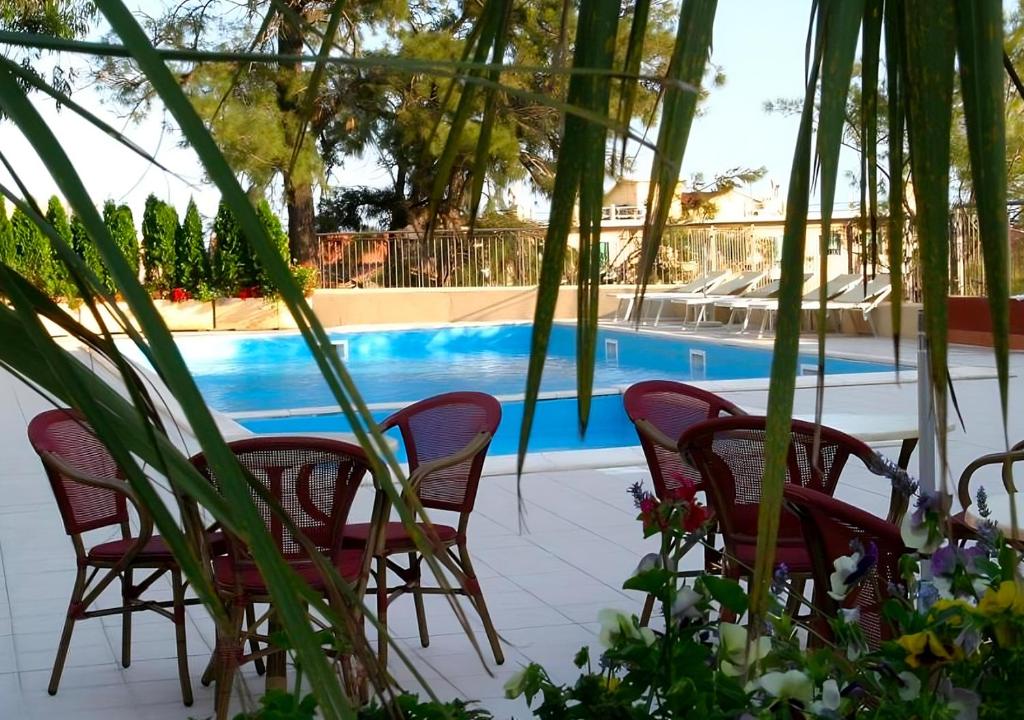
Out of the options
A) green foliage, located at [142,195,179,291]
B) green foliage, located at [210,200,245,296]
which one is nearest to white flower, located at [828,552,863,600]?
green foliage, located at [210,200,245,296]

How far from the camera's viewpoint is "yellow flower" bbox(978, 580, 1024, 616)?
102 cm

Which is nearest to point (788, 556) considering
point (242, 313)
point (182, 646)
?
point (182, 646)

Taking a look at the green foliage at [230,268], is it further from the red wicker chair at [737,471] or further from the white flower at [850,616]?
the white flower at [850,616]

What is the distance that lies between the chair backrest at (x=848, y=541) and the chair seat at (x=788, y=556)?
1.97ft

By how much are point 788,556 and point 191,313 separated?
1538 centimetres

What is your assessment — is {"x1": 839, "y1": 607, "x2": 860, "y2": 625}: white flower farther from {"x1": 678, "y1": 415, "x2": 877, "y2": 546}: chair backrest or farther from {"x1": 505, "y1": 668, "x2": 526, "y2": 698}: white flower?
{"x1": 678, "y1": 415, "x2": 877, "y2": 546}: chair backrest

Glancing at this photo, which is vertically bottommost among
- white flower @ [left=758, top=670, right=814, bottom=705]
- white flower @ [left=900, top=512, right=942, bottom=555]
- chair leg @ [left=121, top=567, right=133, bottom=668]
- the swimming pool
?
the swimming pool

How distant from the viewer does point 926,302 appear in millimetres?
338

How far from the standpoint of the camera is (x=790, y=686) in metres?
1.01

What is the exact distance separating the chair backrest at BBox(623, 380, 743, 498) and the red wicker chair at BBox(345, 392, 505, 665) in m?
0.42

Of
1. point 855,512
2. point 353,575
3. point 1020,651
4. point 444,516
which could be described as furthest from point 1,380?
point 1020,651

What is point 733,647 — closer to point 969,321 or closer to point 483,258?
point 969,321

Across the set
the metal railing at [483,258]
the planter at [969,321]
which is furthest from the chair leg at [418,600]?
the metal railing at [483,258]

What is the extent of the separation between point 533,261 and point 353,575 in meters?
17.1
